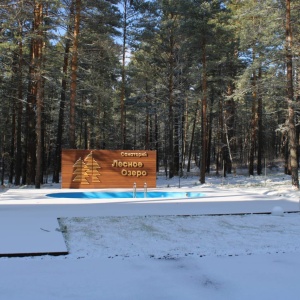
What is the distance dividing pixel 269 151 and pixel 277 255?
130 ft

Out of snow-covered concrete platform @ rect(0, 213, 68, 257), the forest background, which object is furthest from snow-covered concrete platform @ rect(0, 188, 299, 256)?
the forest background

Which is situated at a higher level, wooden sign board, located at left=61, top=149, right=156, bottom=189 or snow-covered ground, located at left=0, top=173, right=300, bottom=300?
wooden sign board, located at left=61, top=149, right=156, bottom=189

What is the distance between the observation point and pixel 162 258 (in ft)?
15.0

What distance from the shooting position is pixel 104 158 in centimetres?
1418

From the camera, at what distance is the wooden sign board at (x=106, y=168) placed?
13.8 meters

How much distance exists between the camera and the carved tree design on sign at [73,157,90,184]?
1387 centimetres

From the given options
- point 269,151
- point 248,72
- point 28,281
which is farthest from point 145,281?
point 269,151

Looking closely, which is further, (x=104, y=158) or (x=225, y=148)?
(x=225, y=148)

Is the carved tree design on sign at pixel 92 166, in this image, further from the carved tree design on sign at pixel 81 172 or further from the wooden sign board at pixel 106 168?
the carved tree design on sign at pixel 81 172

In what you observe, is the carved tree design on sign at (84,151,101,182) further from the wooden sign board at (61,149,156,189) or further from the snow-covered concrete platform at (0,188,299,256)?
the snow-covered concrete platform at (0,188,299,256)

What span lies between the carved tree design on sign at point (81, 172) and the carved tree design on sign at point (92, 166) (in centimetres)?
13

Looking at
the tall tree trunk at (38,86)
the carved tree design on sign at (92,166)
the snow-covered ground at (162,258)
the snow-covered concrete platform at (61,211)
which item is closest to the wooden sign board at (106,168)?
the carved tree design on sign at (92,166)

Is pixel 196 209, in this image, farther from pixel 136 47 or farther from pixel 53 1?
pixel 136 47

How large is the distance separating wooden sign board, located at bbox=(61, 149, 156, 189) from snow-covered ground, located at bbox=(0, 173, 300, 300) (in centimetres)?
588
